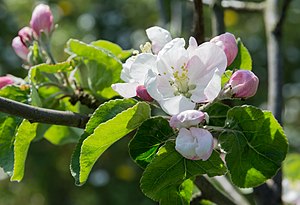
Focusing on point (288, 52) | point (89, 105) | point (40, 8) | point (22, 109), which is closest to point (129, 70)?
point (22, 109)

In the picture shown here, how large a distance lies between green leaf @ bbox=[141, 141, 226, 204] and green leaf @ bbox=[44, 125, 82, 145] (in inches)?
20.1

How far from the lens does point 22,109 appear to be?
40.9 inches

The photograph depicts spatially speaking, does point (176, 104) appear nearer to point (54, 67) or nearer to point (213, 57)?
point (213, 57)

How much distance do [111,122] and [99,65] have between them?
40 centimetres

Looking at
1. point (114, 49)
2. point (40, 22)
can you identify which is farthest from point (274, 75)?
point (40, 22)

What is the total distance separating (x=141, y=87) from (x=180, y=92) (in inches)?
3.2

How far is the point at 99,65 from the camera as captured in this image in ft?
4.66

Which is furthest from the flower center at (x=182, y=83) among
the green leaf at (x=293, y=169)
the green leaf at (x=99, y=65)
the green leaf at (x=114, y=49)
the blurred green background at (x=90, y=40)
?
the blurred green background at (x=90, y=40)

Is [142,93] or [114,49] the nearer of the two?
[142,93]

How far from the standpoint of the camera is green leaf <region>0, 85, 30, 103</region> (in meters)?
1.30

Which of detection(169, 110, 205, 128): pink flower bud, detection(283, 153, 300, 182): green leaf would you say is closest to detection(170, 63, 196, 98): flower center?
detection(169, 110, 205, 128): pink flower bud

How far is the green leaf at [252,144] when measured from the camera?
3.47 feet

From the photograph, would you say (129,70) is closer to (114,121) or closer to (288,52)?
(114,121)

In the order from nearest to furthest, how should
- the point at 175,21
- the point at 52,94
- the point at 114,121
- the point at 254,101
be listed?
the point at 114,121 → the point at 52,94 → the point at 175,21 → the point at 254,101
